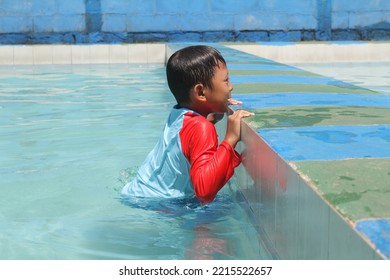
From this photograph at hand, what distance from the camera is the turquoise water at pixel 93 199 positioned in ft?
8.16

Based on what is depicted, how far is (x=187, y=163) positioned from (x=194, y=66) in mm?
413

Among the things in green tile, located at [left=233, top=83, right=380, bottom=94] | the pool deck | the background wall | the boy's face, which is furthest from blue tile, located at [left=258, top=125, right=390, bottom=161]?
the background wall

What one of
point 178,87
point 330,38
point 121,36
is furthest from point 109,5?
point 178,87

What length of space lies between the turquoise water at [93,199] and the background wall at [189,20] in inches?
236

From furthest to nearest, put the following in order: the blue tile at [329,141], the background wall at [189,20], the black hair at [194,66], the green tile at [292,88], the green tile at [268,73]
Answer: the background wall at [189,20] < the green tile at [268,73] < the green tile at [292,88] < the black hair at [194,66] < the blue tile at [329,141]

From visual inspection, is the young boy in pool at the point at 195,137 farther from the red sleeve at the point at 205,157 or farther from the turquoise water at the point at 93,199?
the turquoise water at the point at 93,199

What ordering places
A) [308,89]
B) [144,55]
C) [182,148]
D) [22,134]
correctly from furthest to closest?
[144,55], [22,134], [308,89], [182,148]

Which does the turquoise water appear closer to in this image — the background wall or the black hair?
the black hair

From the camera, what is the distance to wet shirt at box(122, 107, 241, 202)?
2535 millimetres

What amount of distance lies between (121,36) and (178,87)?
10008mm

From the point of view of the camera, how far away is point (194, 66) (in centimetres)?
269

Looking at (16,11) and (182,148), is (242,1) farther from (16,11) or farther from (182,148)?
(182,148)

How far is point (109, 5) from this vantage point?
12383 millimetres

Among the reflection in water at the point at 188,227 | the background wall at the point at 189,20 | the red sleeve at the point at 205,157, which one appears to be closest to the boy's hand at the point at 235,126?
the red sleeve at the point at 205,157
